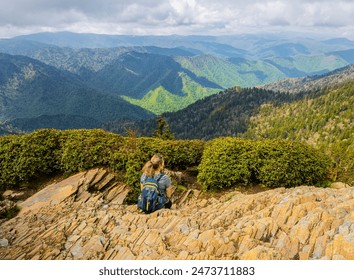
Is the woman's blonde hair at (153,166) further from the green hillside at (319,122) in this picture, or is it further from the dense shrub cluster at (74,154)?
the green hillside at (319,122)

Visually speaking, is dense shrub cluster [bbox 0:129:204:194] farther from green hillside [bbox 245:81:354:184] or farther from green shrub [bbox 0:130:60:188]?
green hillside [bbox 245:81:354:184]

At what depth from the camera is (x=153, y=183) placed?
1136 cm

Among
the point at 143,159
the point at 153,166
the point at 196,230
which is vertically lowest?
the point at 196,230

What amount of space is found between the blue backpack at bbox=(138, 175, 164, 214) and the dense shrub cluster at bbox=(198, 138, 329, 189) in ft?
14.5

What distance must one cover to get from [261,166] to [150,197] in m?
7.02

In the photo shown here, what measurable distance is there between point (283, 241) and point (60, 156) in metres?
13.0

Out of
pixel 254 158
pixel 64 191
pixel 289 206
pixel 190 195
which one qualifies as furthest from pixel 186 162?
pixel 289 206

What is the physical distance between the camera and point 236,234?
9359 millimetres

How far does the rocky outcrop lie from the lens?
8750mm

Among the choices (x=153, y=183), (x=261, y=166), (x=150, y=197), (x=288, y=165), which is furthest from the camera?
(x=261, y=166)

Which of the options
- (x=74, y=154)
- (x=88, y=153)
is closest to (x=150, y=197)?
(x=88, y=153)

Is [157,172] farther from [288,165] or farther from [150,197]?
[288,165]

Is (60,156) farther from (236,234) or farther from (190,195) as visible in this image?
(236,234)

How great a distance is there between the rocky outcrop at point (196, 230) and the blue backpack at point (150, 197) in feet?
1.18
